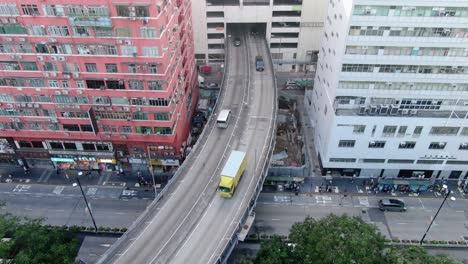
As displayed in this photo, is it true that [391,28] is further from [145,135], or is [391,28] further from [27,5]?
[27,5]

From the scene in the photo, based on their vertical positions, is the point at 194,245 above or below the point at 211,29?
below

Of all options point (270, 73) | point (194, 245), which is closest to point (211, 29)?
point (270, 73)

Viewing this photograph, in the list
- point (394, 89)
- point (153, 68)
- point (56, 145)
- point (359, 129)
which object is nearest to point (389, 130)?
point (359, 129)

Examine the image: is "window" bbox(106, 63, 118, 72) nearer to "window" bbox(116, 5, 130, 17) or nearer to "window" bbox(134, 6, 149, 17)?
"window" bbox(116, 5, 130, 17)

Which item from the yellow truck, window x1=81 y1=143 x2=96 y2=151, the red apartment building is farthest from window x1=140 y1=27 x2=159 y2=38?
window x1=81 y1=143 x2=96 y2=151

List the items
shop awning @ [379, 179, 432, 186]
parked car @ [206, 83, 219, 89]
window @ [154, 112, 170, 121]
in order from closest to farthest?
1. window @ [154, 112, 170, 121]
2. shop awning @ [379, 179, 432, 186]
3. parked car @ [206, 83, 219, 89]
